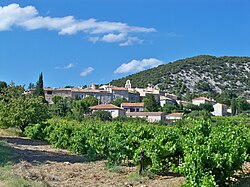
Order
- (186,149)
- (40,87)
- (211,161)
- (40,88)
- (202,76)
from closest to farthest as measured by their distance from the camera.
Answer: (211,161) → (186,149) → (40,88) → (40,87) → (202,76)

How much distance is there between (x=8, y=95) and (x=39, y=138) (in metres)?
9.88

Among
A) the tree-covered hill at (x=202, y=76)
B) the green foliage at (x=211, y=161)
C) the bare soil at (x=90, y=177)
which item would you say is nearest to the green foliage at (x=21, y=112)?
the bare soil at (x=90, y=177)

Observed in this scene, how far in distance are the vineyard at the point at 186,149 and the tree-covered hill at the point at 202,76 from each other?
10971cm

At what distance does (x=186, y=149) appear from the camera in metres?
9.23

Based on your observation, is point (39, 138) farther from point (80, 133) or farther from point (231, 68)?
point (231, 68)

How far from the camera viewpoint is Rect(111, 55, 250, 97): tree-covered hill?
418ft

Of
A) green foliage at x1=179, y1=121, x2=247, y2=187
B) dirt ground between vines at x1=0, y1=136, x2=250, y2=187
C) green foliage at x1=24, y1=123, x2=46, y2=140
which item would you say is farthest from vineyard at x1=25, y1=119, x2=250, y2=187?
green foliage at x1=24, y1=123, x2=46, y2=140

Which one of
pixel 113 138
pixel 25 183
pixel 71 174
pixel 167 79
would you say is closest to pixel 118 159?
pixel 113 138

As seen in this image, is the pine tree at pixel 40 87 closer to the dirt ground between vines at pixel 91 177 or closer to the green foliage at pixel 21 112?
the green foliage at pixel 21 112

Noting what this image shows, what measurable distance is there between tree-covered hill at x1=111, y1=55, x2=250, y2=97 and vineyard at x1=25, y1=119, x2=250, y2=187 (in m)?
110

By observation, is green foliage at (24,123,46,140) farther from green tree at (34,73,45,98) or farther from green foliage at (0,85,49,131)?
green tree at (34,73,45,98)

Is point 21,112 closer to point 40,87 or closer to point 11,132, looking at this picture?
point 11,132

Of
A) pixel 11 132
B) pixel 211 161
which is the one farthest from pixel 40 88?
pixel 211 161

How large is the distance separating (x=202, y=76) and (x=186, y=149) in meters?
126
